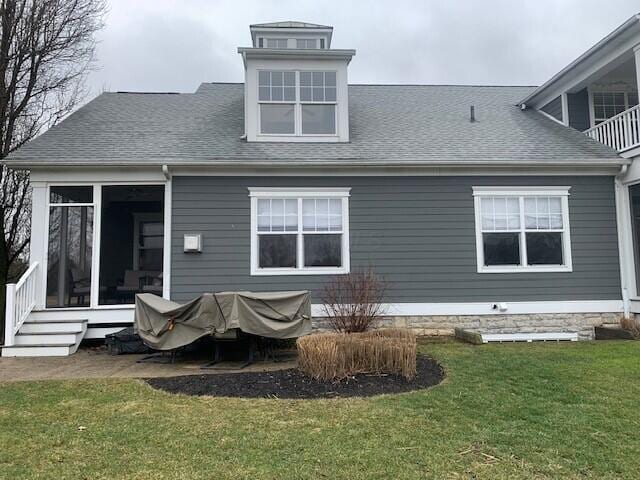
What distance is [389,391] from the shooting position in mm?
5246

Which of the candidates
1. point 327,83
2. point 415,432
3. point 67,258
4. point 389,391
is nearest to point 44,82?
point 67,258

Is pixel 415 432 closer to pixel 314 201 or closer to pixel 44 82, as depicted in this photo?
pixel 314 201

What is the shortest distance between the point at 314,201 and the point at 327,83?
272cm

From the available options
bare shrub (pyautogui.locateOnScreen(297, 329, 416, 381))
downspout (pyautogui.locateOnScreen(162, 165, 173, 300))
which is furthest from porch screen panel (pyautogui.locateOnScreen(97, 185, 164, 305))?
bare shrub (pyautogui.locateOnScreen(297, 329, 416, 381))

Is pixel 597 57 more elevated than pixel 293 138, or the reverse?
pixel 597 57

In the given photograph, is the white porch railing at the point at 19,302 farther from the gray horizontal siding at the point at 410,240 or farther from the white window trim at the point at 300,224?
the white window trim at the point at 300,224

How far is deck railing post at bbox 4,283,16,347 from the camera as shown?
7.57m

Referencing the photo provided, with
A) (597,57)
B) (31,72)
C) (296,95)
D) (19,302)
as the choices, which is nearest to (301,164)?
(296,95)

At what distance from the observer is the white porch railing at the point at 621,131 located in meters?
9.14

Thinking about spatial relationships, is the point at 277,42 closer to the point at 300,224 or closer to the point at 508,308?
the point at 300,224

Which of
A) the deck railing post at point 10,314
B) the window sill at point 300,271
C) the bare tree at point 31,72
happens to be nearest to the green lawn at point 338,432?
the deck railing post at point 10,314

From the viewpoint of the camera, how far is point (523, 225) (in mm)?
9258

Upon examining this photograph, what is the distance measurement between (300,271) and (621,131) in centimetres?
717

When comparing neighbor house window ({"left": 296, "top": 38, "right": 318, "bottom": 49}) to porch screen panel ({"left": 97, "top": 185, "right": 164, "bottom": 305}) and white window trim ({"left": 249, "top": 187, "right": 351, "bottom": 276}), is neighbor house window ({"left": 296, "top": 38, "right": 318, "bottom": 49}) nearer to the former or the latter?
white window trim ({"left": 249, "top": 187, "right": 351, "bottom": 276})
